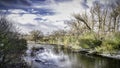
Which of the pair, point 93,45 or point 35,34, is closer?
point 93,45

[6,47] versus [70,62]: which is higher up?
Answer: [6,47]

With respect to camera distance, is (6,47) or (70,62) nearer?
(6,47)

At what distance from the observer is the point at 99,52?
20.5m

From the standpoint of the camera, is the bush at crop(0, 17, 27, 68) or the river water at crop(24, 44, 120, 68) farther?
the river water at crop(24, 44, 120, 68)

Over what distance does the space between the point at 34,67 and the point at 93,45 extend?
13.4 metres

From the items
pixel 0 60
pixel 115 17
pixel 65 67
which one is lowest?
pixel 65 67

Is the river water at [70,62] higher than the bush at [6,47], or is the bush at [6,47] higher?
the bush at [6,47]

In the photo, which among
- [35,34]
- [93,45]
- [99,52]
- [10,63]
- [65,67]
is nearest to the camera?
[10,63]

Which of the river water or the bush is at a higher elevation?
the bush

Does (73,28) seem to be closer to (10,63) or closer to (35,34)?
(35,34)

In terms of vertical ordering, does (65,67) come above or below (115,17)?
below

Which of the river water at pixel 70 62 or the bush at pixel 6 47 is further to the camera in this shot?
the river water at pixel 70 62

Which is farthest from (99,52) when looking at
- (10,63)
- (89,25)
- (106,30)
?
(10,63)

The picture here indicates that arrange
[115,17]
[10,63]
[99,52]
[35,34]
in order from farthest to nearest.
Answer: [35,34] → [115,17] → [99,52] → [10,63]
